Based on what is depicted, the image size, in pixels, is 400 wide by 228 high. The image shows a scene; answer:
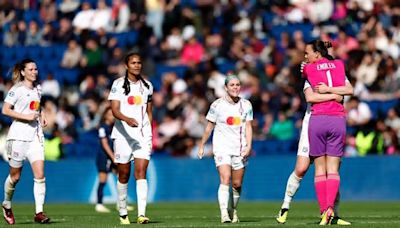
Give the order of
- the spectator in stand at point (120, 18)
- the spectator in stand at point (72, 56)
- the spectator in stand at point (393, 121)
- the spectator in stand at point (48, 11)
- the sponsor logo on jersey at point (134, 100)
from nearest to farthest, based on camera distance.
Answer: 1. the sponsor logo on jersey at point (134, 100)
2. the spectator in stand at point (393, 121)
3. the spectator in stand at point (72, 56)
4. the spectator in stand at point (120, 18)
5. the spectator in stand at point (48, 11)

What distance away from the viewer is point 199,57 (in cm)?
3238

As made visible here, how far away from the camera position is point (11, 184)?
1761 centimetres

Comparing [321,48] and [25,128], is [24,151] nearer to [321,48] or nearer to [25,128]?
[25,128]

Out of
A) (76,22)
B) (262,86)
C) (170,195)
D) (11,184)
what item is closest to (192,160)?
(170,195)

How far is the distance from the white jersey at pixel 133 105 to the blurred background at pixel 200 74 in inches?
363

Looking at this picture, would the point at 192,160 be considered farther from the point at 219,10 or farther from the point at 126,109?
the point at 126,109

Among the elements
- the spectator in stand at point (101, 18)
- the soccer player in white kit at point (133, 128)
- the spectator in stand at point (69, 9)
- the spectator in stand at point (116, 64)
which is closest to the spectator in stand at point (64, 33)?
the spectator in stand at point (69, 9)

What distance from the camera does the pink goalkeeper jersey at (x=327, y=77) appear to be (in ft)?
51.9

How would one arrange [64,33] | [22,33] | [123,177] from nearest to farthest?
[123,177], [64,33], [22,33]

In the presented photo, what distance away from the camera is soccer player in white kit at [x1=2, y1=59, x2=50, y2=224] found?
17.4 meters

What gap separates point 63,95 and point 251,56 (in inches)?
210

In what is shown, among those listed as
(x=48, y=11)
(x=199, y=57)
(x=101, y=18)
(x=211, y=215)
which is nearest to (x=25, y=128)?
A: (x=211, y=215)

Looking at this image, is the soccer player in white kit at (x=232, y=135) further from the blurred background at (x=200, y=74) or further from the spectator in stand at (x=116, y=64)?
the spectator in stand at (x=116, y=64)

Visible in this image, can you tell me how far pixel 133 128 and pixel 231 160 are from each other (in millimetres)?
1579
